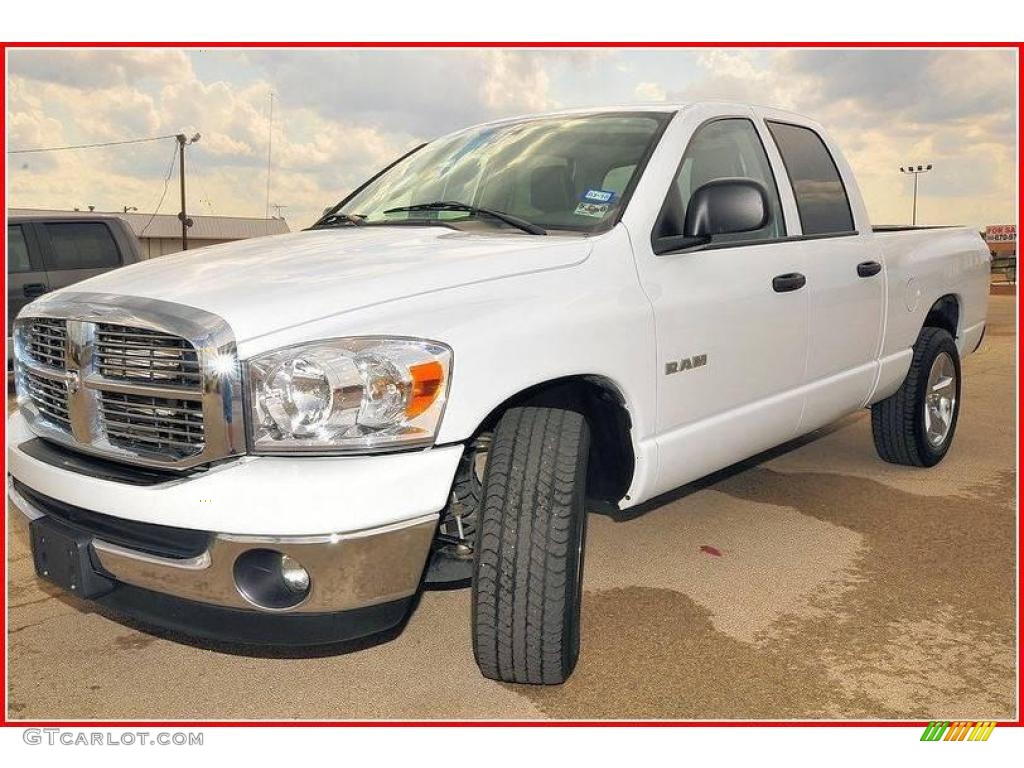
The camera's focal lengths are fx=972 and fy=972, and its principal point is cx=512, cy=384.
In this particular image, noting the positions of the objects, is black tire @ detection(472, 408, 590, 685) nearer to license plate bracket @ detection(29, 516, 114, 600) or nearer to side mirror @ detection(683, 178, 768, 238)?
side mirror @ detection(683, 178, 768, 238)

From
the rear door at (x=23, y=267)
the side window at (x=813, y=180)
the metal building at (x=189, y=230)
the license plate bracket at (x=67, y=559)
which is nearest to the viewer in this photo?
the license plate bracket at (x=67, y=559)

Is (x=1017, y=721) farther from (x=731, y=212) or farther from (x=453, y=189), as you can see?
(x=453, y=189)

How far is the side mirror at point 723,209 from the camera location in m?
3.34

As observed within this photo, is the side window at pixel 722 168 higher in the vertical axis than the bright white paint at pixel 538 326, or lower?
higher

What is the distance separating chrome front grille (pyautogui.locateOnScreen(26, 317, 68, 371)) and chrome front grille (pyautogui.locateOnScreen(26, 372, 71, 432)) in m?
0.06

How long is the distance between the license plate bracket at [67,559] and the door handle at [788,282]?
2.72 m

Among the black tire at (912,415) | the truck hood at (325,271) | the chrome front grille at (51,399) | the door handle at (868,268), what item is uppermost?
the truck hood at (325,271)

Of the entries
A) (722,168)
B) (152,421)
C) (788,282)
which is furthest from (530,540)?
(722,168)

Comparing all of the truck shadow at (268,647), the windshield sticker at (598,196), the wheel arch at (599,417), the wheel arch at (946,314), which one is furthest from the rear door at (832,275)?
the truck shadow at (268,647)

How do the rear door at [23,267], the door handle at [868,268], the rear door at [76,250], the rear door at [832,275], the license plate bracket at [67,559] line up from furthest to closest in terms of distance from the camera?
the rear door at [76,250] < the rear door at [23,267] < the door handle at [868,268] < the rear door at [832,275] < the license plate bracket at [67,559]

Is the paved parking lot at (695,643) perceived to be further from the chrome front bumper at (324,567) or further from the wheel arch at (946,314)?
the wheel arch at (946,314)

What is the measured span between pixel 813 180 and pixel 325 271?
9.35 feet

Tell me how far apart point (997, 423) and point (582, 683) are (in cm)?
522
